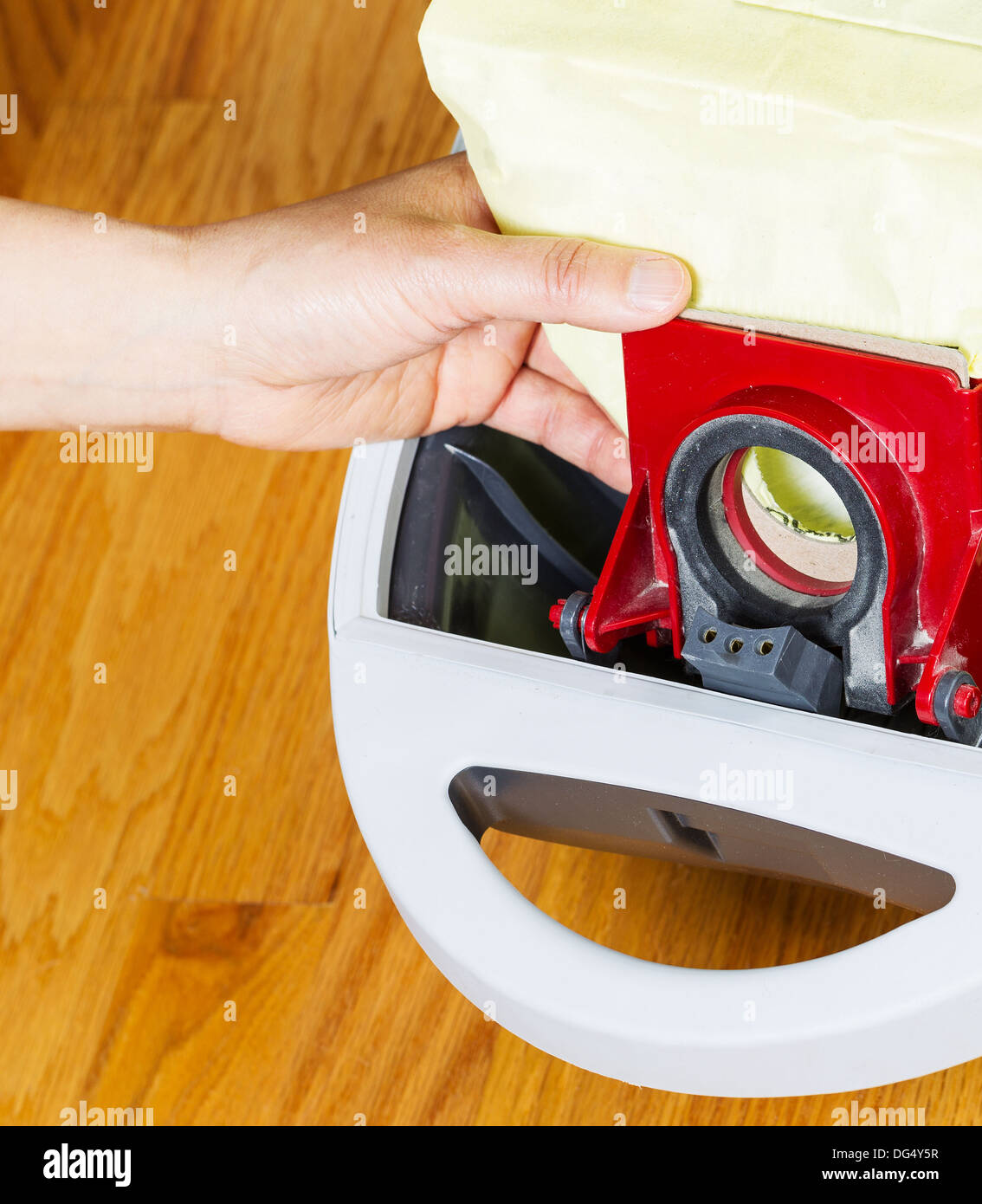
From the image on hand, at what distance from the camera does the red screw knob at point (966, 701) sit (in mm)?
429

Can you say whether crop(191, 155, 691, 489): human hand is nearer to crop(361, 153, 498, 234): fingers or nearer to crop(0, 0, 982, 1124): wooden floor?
crop(361, 153, 498, 234): fingers

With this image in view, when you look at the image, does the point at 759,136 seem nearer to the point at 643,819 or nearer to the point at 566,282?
the point at 566,282

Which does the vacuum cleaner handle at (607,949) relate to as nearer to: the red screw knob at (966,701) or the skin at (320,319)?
the red screw knob at (966,701)

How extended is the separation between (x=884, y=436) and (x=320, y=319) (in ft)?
0.89

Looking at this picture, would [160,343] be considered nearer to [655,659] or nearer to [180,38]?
[655,659]

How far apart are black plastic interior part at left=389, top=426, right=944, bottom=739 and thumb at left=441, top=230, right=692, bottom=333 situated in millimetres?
108

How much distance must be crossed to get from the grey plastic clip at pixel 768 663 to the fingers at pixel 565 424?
20 cm

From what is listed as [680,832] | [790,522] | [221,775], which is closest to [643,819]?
[680,832]

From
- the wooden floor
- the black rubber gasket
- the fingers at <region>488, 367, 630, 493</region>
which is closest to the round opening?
the black rubber gasket

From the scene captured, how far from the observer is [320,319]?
0.56 m

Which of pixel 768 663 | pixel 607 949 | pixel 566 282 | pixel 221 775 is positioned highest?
pixel 566 282

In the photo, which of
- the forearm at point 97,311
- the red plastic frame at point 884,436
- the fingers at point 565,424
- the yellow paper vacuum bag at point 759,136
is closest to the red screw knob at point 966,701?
the red plastic frame at point 884,436

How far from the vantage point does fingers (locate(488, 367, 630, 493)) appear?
0.65 metres
